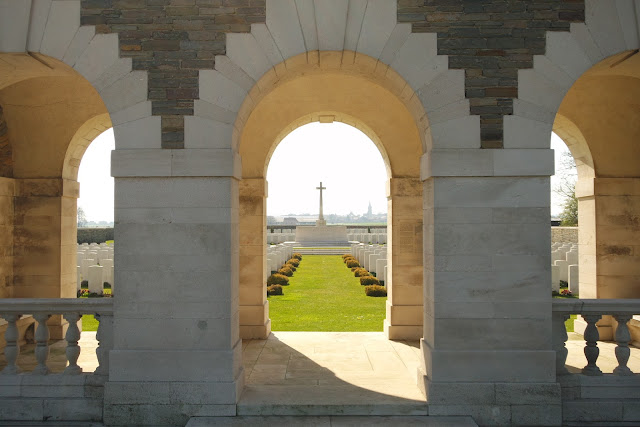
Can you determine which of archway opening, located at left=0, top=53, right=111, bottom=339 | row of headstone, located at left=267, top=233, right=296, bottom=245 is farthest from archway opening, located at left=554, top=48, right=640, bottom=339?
row of headstone, located at left=267, top=233, right=296, bottom=245

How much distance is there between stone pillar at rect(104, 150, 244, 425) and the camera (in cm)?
507

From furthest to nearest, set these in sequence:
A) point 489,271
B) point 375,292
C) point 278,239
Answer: point 278,239, point 375,292, point 489,271

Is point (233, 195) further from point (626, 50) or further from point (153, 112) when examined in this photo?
point (626, 50)

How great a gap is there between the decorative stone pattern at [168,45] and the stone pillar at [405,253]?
4.40m

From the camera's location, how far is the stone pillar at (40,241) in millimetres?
7828

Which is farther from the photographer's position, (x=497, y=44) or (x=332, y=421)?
(x=497, y=44)

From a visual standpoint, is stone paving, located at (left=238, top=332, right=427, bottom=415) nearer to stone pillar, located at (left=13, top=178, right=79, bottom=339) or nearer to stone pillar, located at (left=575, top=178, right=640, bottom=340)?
stone pillar, located at (left=575, top=178, right=640, bottom=340)

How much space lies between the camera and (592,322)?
5332mm

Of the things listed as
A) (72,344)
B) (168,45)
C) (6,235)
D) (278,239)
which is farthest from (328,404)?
(278,239)

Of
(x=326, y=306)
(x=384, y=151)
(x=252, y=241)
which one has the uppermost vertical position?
(x=384, y=151)

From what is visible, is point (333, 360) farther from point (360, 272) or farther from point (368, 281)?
point (360, 272)

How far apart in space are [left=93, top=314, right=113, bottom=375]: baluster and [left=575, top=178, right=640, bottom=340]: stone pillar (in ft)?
23.4

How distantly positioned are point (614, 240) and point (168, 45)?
7.19m

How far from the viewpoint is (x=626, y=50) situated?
17.0ft
